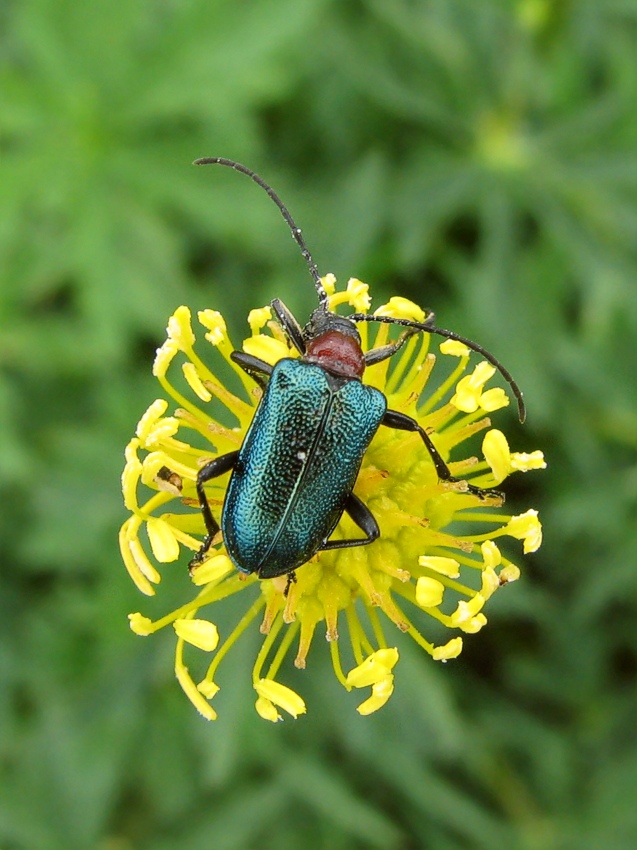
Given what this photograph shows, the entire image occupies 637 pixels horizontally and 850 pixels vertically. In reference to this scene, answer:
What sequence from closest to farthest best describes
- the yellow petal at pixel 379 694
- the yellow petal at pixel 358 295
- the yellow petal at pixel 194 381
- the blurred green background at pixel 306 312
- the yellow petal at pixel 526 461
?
the yellow petal at pixel 379 694, the yellow petal at pixel 526 461, the yellow petal at pixel 194 381, the yellow petal at pixel 358 295, the blurred green background at pixel 306 312

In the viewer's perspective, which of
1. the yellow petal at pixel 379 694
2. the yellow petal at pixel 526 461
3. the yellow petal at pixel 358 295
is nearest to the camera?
the yellow petal at pixel 379 694

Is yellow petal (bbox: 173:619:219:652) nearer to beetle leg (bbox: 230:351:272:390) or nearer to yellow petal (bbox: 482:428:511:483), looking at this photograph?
beetle leg (bbox: 230:351:272:390)

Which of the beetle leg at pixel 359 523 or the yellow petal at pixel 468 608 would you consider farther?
the beetle leg at pixel 359 523

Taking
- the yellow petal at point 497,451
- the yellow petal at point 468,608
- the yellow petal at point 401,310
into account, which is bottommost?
the yellow petal at point 468,608

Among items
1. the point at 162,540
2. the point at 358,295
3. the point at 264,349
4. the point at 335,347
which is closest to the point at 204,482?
the point at 162,540

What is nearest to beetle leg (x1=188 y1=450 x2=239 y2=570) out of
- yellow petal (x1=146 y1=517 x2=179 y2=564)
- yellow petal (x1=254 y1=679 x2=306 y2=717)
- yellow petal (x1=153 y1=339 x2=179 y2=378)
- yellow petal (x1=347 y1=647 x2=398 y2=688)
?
yellow petal (x1=146 y1=517 x2=179 y2=564)

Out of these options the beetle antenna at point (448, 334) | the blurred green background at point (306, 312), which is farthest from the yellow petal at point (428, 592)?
the blurred green background at point (306, 312)

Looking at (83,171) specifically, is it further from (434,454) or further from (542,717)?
(542,717)

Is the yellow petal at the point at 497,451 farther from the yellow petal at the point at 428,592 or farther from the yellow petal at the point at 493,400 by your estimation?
the yellow petal at the point at 428,592

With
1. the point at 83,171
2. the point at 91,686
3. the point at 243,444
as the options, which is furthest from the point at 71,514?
the point at 243,444
